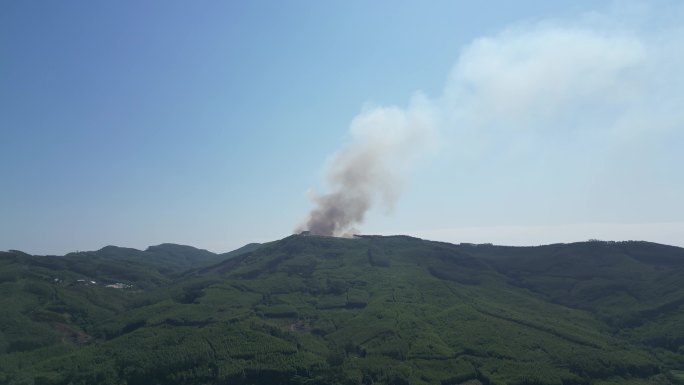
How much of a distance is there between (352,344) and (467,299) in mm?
57087

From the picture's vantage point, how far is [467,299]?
164m

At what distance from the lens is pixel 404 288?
567 feet

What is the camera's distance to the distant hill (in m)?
108

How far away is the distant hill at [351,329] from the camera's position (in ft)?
353

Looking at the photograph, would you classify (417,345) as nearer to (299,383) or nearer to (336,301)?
(299,383)

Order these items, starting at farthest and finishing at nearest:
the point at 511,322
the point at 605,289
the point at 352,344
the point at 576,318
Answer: the point at 605,289
the point at 576,318
the point at 511,322
the point at 352,344

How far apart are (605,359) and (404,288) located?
70.6 metres

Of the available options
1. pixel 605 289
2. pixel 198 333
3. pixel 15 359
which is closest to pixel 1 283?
pixel 15 359

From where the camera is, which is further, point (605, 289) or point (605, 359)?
point (605, 289)

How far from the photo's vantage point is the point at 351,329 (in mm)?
134375

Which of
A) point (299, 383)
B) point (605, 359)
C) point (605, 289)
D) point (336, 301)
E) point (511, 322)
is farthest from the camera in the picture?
point (605, 289)

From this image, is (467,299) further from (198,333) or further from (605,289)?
(198,333)

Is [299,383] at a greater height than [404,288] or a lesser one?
lesser

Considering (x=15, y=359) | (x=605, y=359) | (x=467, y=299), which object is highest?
(x=467, y=299)
